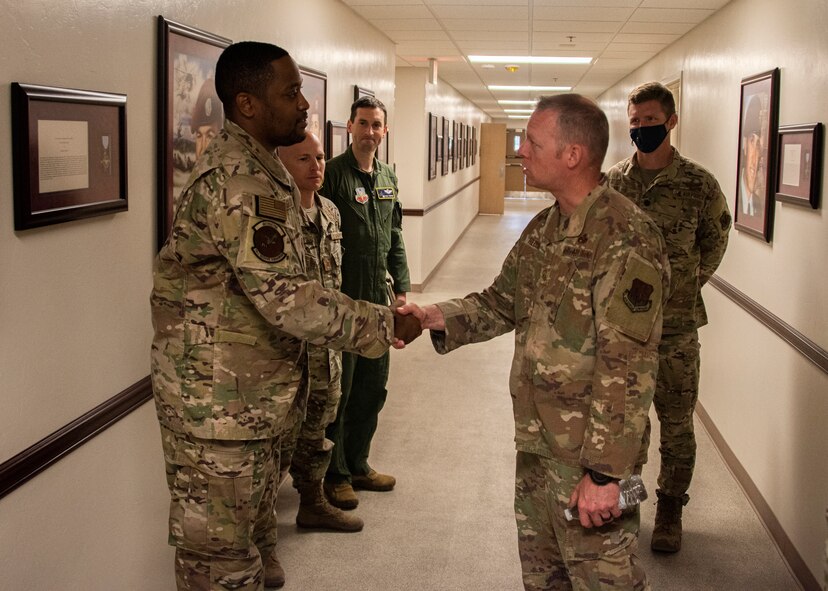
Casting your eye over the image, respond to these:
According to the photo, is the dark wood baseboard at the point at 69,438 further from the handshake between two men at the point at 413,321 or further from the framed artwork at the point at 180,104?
the handshake between two men at the point at 413,321

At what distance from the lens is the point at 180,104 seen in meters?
3.01

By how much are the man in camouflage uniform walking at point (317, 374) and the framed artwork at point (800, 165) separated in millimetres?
1786

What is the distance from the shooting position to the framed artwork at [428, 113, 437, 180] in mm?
10105

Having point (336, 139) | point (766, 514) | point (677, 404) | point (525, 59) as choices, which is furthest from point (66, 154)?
point (525, 59)

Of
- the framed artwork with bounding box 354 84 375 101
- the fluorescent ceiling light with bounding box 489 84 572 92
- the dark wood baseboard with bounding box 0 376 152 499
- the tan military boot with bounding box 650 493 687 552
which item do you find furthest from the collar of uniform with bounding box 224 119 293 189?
the fluorescent ceiling light with bounding box 489 84 572 92

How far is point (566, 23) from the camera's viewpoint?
6363 millimetres

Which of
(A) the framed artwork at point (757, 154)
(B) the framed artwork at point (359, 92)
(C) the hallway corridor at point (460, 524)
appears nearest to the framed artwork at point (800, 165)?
(A) the framed artwork at point (757, 154)

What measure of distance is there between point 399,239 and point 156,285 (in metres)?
2.01

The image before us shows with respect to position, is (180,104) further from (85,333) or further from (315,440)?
(315,440)

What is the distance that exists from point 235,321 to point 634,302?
3.10ft

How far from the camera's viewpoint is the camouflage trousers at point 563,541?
213cm

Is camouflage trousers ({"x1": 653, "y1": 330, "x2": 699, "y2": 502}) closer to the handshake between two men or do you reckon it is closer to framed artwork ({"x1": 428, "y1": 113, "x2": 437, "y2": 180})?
the handshake between two men

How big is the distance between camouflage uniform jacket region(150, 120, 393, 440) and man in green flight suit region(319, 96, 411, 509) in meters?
1.57

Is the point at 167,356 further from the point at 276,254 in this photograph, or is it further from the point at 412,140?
the point at 412,140
